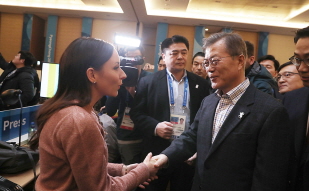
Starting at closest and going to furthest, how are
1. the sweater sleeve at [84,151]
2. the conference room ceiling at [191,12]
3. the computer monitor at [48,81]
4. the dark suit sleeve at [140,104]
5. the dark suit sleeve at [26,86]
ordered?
the sweater sleeve at [84,151], the dark suit sleeve at [140,104], the dark suit sleeve at [26,86], the computer monitor at [48,81], the conference room ceiling at [191,12]

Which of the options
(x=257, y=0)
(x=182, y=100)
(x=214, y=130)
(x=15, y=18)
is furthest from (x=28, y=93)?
(x=15, y=18)

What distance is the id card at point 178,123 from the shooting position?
1.87 metres

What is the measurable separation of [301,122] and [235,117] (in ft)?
1.19

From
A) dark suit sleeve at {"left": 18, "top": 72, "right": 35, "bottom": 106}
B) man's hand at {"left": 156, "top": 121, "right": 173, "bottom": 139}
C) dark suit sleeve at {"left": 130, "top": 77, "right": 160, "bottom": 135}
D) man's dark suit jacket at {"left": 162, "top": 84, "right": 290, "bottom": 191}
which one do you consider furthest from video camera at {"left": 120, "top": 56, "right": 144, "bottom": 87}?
dark suit sleeve at {"left": 18, "top": 72, "right": 35, "bottom": 106}

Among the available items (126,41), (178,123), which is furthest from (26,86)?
(178,123)

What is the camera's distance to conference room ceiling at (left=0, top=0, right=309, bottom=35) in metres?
6.54

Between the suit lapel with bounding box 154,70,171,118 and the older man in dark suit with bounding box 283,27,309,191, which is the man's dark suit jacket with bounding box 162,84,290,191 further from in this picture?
the suit lapel with bounding box 154,70,171,118

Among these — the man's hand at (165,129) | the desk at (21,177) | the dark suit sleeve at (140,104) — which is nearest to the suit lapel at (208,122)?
the man's hand at (165,129)

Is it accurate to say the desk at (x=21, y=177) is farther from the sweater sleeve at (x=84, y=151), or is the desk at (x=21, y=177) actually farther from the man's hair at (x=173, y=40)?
the man's hair at (x=173, y=40)

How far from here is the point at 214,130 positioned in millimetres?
1323

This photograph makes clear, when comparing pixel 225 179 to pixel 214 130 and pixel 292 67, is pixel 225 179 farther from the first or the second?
pixel 292 67

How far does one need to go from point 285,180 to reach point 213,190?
1.13ft

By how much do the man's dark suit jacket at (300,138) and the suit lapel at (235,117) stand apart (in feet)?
0.96

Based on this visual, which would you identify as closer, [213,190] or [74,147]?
[74,147]
